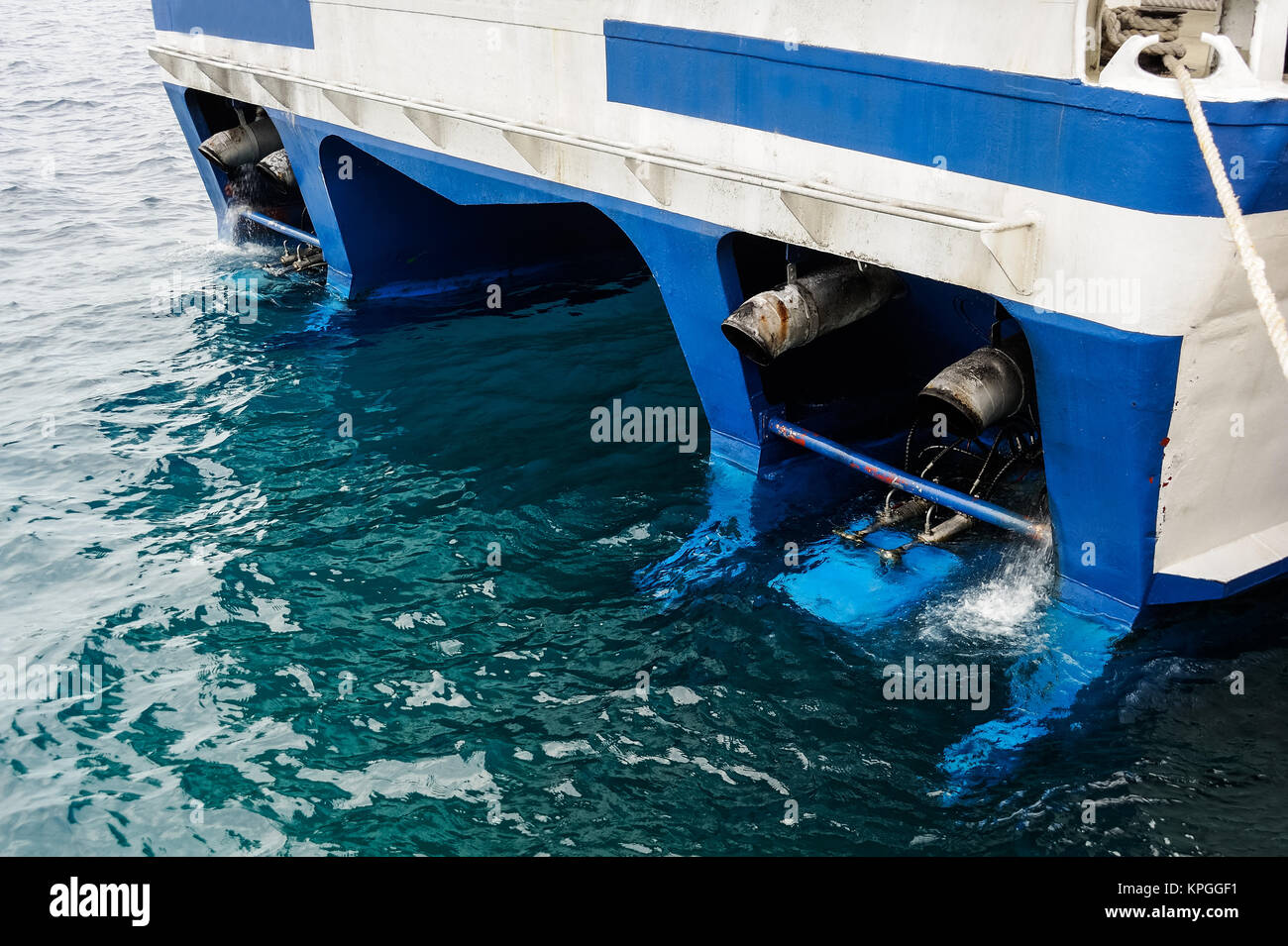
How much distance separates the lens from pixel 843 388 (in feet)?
31.8

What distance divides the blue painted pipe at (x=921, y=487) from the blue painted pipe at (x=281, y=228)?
24.3 feet

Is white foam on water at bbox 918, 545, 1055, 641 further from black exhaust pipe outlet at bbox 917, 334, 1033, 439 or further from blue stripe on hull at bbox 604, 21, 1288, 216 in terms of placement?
blue stripe on hull at bbox 604, 21, 1288, 216

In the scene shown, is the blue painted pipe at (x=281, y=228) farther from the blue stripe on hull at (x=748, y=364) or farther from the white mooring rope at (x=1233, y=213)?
the white mooring rope at (x=1233, y=213)

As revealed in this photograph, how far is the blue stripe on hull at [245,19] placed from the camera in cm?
1198

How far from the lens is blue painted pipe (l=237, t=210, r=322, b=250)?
46.8 ft

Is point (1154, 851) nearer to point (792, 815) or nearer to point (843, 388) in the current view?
point (792, 815)

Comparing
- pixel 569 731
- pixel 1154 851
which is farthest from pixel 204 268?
pixel 1154 851

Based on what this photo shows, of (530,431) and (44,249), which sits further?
(44,249)

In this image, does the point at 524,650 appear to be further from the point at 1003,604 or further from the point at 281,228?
the point at 281,228

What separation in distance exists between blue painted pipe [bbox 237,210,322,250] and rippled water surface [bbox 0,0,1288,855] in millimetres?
2757

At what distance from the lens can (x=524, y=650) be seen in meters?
7.46

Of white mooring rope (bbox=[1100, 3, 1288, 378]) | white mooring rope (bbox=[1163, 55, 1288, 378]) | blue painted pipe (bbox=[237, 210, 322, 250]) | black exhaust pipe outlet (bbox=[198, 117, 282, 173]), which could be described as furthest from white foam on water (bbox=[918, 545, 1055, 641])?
black exhaust pipe outlet (bbox=[198, 117, 282, 173])

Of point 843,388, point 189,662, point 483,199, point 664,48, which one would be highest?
point 664,48

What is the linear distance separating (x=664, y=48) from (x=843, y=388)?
3017 millimetres
